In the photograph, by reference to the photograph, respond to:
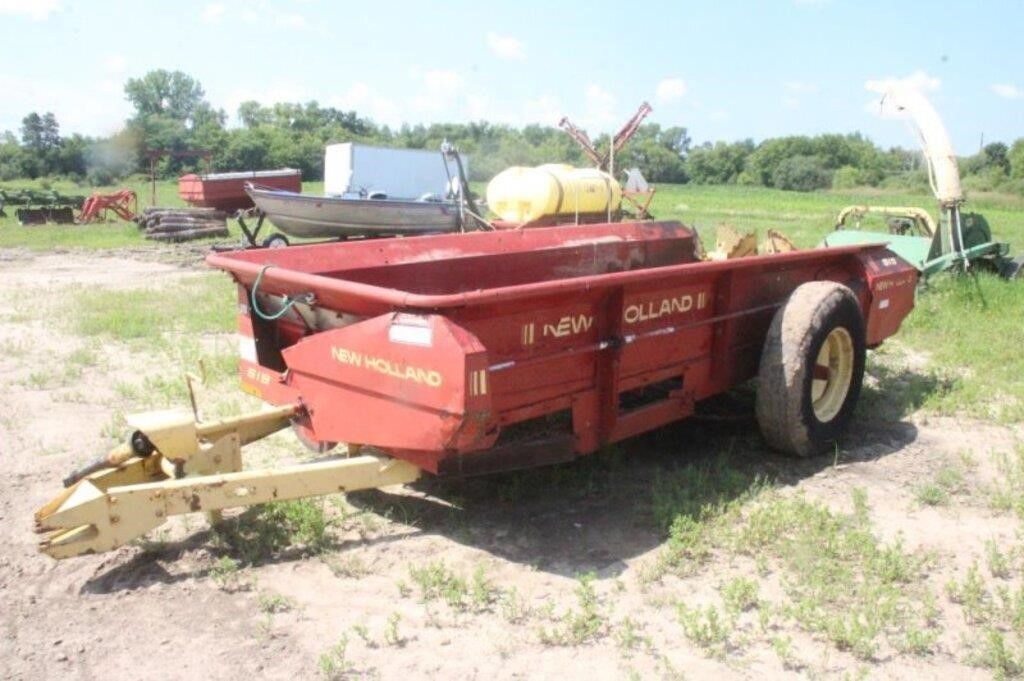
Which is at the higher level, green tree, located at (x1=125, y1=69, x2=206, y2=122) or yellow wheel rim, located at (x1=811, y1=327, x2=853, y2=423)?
green tree, located at (x1=125, y1=69, x2=206, y2=122)

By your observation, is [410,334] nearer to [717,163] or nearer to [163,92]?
[163,92]

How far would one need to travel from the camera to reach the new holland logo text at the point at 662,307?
4137mm

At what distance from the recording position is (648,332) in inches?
167

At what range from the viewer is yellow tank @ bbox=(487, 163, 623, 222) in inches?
441

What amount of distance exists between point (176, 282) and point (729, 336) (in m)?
9.21

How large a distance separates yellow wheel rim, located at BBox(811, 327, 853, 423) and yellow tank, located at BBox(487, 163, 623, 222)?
6.25 m

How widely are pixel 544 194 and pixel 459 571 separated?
8085 mm

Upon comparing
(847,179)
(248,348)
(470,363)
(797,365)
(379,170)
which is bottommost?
(797,365)

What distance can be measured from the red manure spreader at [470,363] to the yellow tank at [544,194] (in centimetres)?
557

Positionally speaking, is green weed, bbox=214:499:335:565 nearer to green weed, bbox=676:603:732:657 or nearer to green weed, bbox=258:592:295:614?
green weed, bbox=258:592:295:614

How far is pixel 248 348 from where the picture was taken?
171 inches

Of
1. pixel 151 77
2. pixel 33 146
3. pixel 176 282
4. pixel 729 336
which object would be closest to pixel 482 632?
pixel 729 336

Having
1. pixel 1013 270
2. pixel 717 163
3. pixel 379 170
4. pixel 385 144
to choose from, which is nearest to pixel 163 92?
pixel 385 144

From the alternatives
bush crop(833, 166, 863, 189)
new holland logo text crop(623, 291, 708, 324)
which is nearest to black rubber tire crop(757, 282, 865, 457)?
new holland logo text crop(623, 291, 708, 324)
